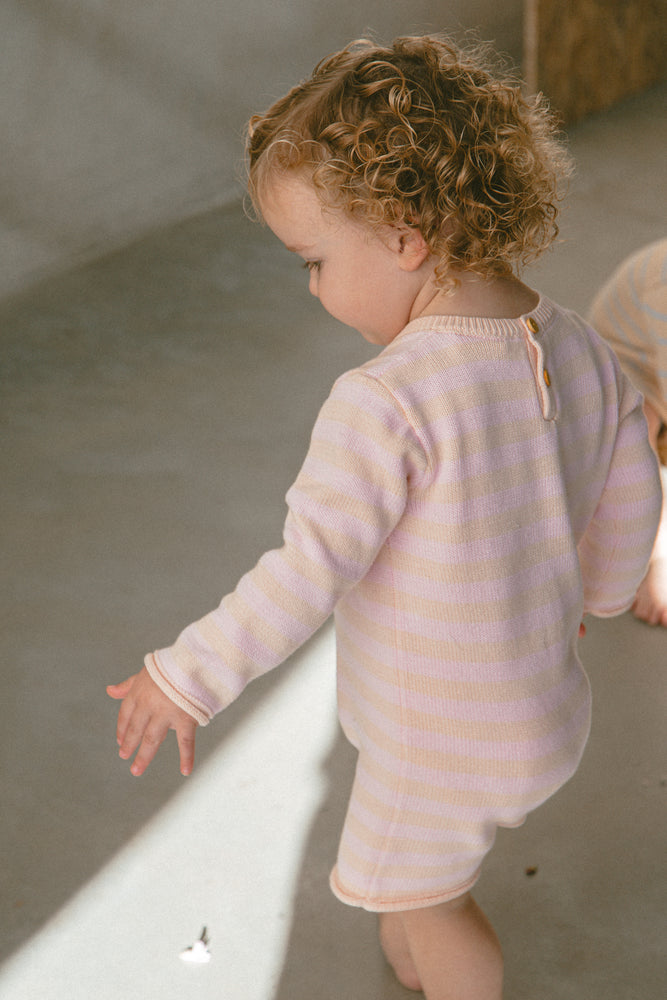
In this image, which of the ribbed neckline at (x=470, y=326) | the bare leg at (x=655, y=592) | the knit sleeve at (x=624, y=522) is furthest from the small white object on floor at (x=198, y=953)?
the bare leg at (x=655, y=592)

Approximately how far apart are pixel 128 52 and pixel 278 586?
2.29 metres

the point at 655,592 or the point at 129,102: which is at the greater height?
the point at 129,102

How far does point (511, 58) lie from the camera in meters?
3.54

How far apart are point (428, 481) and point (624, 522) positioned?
0.93 feet

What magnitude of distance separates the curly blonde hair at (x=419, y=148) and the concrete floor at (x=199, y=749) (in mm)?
710

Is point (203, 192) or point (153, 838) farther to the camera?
point (203, 192)

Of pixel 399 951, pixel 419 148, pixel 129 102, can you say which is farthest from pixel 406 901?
pixel 129 102

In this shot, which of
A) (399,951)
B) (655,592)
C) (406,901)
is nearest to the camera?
(406,901)

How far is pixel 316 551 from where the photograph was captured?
2.62 feet

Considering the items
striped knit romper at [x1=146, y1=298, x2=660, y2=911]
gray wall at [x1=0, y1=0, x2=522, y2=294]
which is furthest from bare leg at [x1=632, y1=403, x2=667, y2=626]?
gray wall at [x1=0, y1=0, x2=522, y2=294]

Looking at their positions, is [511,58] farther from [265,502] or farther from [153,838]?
[153,838]

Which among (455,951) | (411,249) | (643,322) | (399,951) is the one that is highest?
(411,249)

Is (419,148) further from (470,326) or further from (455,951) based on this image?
(455,951)

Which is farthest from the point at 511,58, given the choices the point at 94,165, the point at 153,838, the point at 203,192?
the point at 153,838
